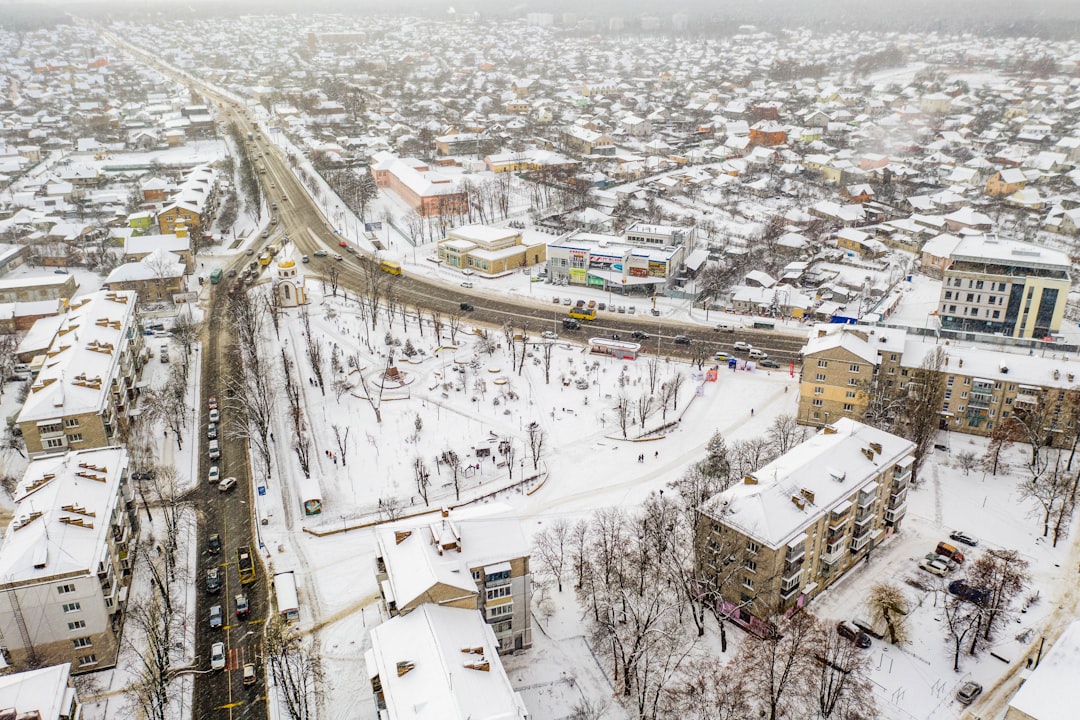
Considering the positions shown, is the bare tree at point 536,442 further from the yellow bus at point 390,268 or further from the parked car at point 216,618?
the yellow bus at point 390,268

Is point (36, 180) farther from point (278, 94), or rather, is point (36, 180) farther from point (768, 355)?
point (768, 355)

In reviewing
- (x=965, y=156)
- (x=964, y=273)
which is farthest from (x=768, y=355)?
(x=965, y=156)

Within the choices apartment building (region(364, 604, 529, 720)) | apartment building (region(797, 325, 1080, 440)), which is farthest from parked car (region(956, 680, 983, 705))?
apartment building (region(797, 325, 1080, 440))

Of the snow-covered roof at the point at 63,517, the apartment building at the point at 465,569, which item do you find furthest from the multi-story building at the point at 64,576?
the apartment building at the point at 465,569

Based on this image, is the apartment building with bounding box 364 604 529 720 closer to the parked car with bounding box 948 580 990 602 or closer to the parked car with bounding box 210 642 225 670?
the parked car with bounding box 210 642 225 670

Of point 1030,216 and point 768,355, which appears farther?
point 1030,216

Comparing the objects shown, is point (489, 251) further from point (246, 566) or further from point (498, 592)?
point (498, 592)

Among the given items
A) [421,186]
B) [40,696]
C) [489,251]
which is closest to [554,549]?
[40,696]
